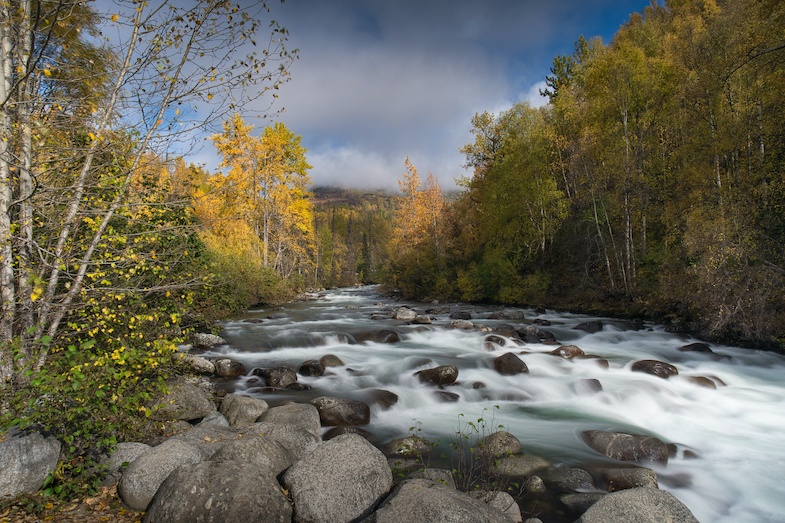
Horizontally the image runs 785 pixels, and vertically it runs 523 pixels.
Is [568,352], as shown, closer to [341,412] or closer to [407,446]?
[407,446]

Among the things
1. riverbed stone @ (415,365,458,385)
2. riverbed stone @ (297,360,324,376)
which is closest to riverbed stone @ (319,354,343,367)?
riverbed stone @ (297,360,324,376)

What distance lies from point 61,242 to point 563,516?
23.3ft

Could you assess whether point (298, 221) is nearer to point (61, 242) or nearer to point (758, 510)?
point (61, 242)

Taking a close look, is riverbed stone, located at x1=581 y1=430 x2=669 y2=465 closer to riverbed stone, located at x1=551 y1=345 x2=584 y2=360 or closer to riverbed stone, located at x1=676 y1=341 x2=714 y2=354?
riverbed stone, located at x1=551 y1=345 x2=584 y2=360

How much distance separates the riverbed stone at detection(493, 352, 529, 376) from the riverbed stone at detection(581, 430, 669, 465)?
3721 mm

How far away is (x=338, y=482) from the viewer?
4.54 metres

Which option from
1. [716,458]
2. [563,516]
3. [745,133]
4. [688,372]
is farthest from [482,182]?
[563,516]

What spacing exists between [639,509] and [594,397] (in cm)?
602

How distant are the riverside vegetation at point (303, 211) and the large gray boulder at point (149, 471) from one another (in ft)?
1.20

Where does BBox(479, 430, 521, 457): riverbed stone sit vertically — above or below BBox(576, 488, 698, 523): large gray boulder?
below

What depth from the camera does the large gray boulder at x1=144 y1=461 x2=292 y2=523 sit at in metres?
3.96

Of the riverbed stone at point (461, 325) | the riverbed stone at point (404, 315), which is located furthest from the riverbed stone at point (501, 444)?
the riverbed stone at point (404, 315)

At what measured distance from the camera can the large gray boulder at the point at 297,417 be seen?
685cm

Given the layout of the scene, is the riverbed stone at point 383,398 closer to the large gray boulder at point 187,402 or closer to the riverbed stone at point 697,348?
the large gray boulder at point 187,402
